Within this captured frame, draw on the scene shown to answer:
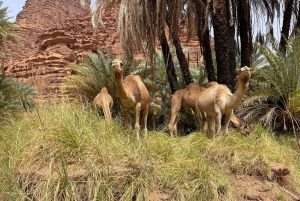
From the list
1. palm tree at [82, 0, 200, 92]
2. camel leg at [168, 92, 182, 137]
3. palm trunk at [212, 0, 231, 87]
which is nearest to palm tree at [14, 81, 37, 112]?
palm tree at [82, 0, 200, 92]

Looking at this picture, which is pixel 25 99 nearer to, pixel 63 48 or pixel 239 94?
pixel 239 94

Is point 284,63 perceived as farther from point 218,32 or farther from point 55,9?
point 55,9

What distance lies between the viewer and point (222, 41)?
24.8 ft

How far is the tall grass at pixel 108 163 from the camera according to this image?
158 inches

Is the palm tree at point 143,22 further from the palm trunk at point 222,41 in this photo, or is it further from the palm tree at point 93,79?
the palm tree at point 93,79

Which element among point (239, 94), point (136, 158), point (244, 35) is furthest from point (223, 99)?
point (244, 35)

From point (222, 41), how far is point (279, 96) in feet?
6.90

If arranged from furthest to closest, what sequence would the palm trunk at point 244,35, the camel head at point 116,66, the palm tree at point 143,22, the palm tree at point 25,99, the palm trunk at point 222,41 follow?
the palm trunk at point 244,35 < the palm trunk at point 222,41 < the palm tree at point 143,22 < the palm tree at point 25,99 < the camel head at point 116,66

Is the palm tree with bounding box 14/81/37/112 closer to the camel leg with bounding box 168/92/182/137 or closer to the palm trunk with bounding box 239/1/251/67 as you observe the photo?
the camel leg with bounding box 168/92/182/137

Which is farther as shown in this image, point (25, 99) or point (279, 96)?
point (279, 96)

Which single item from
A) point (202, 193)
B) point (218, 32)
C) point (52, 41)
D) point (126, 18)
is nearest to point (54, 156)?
point (202, 193)

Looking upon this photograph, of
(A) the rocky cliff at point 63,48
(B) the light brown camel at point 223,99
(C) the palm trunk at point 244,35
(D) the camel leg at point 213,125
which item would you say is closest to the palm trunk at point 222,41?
(B) the light brown camel at point 223,99

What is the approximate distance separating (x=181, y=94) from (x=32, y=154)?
11.9ft

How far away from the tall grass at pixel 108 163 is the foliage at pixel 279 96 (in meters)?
2.79
